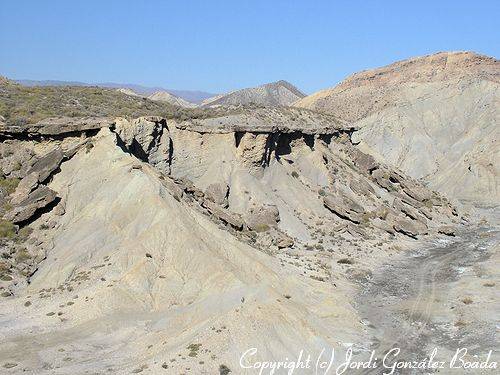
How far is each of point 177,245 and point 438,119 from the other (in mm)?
70241

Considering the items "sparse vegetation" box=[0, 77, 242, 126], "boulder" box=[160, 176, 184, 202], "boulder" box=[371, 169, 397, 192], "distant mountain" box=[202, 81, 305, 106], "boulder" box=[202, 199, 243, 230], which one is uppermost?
"distant mountain" box=[202, 81, 305, 106]

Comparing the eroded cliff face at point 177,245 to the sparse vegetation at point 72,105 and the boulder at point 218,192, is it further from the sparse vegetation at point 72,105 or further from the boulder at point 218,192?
the sparse vegetation at point 72,105

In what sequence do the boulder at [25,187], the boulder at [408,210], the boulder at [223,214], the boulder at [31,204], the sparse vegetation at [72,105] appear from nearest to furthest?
1. the boulder at [31,204]
2. the boulder at [25,187]
3. the boulder at [223,214]
4. the sparse vegetation at [72,105]
5. the boulder at [408,210]

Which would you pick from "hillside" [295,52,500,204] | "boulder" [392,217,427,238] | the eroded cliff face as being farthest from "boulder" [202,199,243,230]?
"hillside" [295,52,500,204]

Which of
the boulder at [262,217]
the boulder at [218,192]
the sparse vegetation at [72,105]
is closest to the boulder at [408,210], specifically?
the boulder at [262,217]

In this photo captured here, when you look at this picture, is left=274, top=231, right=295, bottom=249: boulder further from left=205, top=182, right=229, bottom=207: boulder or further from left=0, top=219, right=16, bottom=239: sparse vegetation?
left=0, top=219, right=16, bottom=239: sparse vegetation

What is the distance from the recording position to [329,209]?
1673 inches

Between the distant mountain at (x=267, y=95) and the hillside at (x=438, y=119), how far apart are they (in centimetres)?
2534

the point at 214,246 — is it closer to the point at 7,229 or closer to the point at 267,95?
the point at 7,229

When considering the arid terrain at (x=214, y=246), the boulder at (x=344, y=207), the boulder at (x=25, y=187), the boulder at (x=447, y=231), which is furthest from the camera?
the boulder at (x=447, y=231)

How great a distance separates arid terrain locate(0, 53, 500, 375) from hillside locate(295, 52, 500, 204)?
13020mm

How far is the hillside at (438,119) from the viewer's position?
6756 cm

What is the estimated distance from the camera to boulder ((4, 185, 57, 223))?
28188 millimetres

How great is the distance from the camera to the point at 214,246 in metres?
26.5
